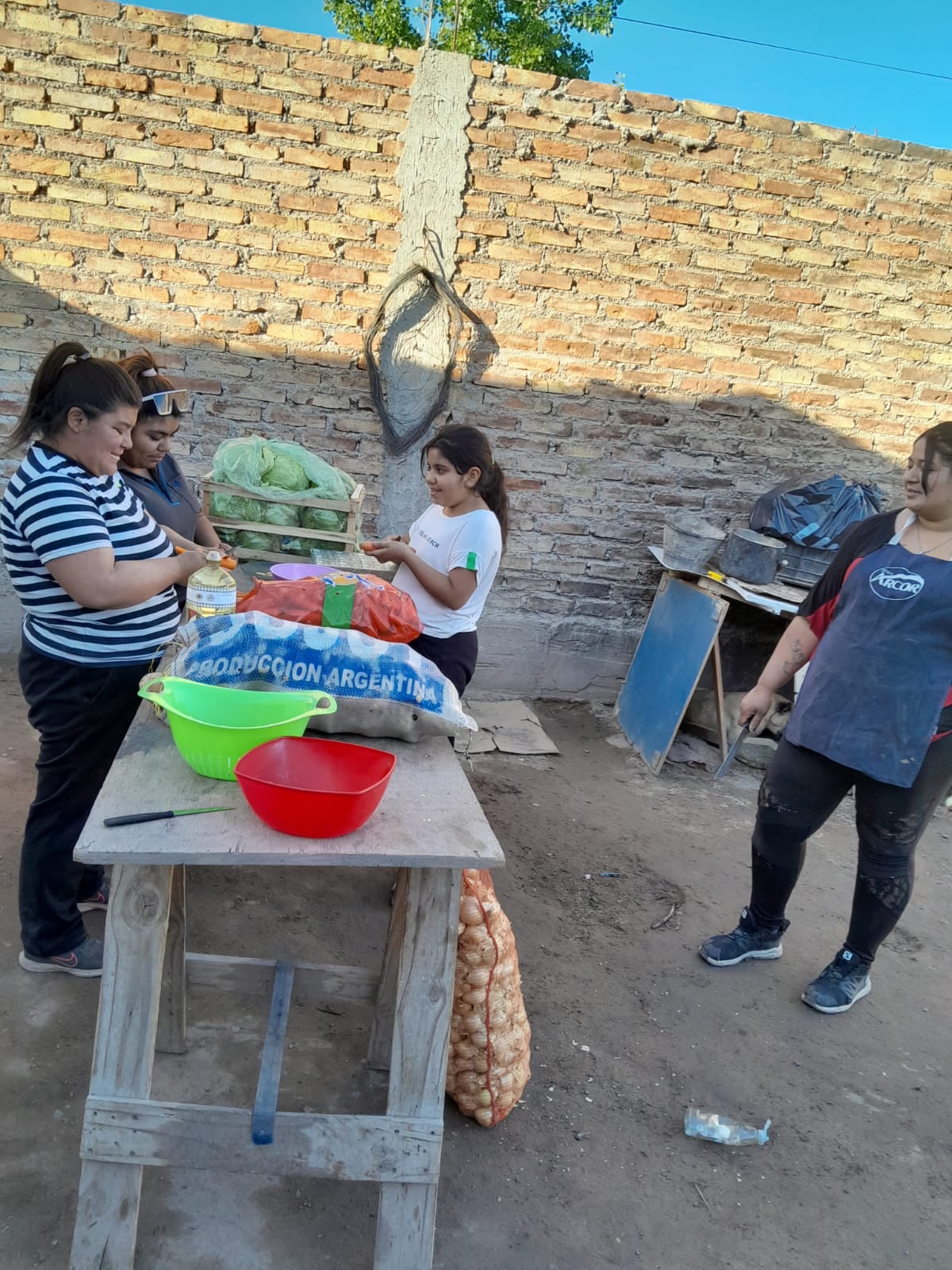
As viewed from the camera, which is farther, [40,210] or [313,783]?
[40,210]

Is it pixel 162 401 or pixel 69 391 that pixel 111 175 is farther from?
pixel 69 391

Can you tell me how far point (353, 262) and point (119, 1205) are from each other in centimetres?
435

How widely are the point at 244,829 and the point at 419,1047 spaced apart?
630 mm

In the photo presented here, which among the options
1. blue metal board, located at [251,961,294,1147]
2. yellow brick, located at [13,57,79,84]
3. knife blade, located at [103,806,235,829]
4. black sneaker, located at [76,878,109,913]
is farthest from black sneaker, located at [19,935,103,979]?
yellow brick, located at [13,57,79,84]

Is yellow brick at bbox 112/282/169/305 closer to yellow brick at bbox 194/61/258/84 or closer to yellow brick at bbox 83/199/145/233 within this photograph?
yellow brick at bbox 83/199/145/233

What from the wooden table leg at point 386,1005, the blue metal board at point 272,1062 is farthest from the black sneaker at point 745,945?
the blue metal board at point 272,1062

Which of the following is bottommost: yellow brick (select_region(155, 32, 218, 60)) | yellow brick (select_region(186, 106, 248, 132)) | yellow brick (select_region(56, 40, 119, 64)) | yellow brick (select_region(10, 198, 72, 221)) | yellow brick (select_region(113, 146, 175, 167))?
yellow brick (select_region(10, 198, 72, 221))

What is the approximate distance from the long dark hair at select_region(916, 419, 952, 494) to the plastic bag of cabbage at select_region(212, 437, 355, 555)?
6.42 feet

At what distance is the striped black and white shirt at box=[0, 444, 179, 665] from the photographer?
81.4 inches

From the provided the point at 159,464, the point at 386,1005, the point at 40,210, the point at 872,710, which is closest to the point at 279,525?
the point at 159,464

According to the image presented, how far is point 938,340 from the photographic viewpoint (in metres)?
5.27

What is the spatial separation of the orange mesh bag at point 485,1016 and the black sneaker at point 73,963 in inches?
45.7

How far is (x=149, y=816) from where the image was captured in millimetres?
1623

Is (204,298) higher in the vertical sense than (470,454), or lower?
higher
